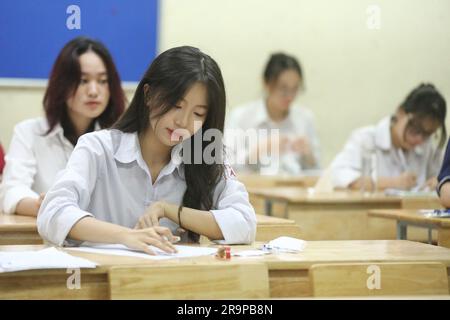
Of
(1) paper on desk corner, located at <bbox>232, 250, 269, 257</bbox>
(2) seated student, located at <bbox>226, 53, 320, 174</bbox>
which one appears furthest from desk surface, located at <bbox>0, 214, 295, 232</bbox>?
(2) seated student, located at <bbox>226, 53, 320, 174</bbox>

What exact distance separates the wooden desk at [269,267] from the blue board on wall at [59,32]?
142 inches

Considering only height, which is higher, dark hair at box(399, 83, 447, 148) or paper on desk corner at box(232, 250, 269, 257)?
dark hair at box(399, 83, 447, 148)

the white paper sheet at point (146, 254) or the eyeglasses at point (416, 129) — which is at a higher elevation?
the eyeglasses at point (416, 129)

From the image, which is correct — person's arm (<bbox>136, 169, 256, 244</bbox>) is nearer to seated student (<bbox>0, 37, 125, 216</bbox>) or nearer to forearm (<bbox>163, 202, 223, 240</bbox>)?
forearm (<bbox>163, 202, 223, 240</bbox>)

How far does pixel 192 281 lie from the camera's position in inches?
64.4

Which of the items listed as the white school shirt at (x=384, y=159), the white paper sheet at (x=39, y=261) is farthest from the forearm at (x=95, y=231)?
the white school shirt at (x=384, y=159)

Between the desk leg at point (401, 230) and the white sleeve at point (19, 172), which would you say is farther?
the desk leg at point (401, 230)

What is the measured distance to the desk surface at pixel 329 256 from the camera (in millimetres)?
1749

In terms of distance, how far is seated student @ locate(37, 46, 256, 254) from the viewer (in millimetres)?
2037

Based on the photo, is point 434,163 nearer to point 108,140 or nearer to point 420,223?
point 420,223

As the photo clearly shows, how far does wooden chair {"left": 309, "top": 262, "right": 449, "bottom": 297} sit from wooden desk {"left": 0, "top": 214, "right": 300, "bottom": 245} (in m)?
0.92

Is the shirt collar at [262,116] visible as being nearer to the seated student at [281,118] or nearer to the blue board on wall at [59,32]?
the seated student at [281,118]

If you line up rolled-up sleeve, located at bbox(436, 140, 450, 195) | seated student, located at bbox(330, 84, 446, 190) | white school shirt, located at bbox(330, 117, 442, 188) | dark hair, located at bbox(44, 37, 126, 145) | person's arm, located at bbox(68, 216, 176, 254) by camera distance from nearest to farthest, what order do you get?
person's arm, located at bbox(68, 216, 176, 254)
rolled-up sleeve, located at bbox(436, 140, 450, 195)
dark hair, located at bbox(44, 37, 126, 145)
seated student, located at bbox(330, 84, 446, 190)
white school shirt, located at bbox(330, 117, 442, 188)
